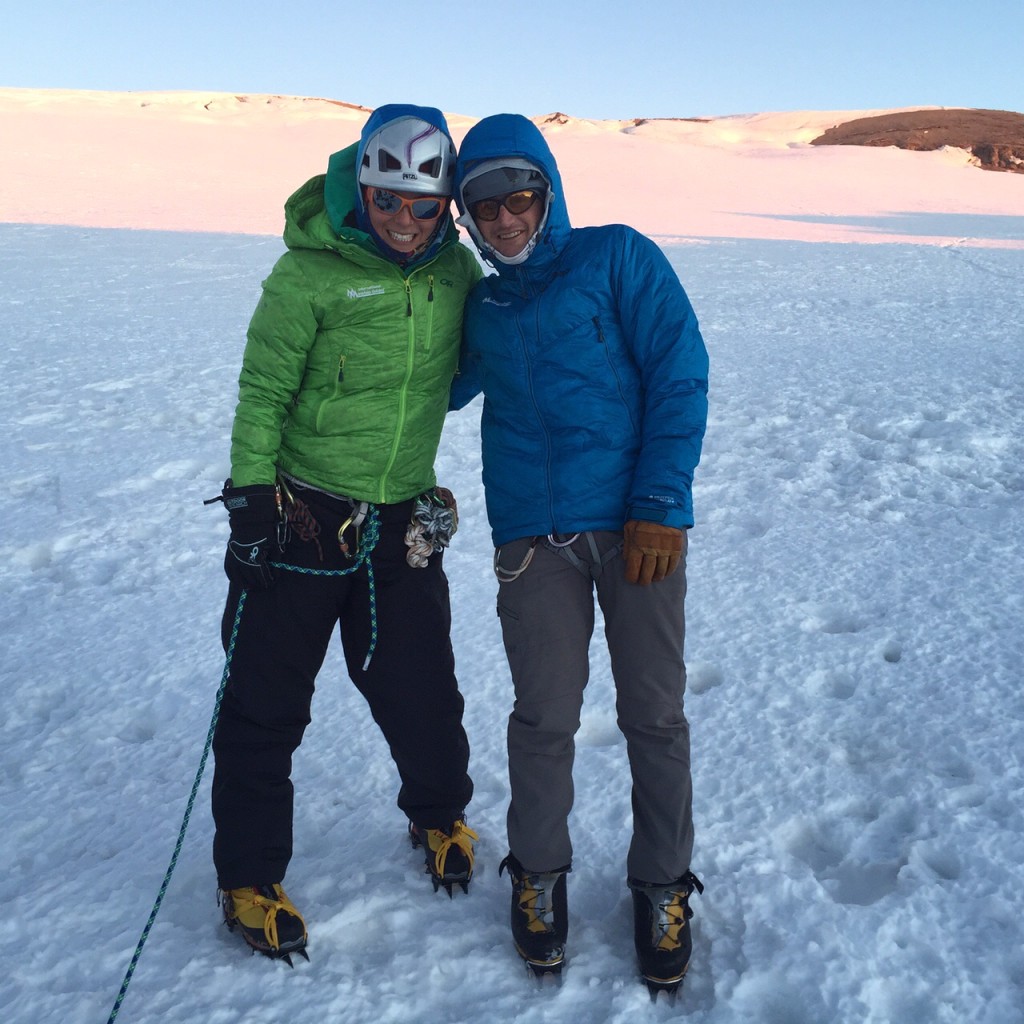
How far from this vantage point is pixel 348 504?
2297 millimetres

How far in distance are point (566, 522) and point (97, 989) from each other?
4.89 feet

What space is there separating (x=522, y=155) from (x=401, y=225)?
12.7 inches

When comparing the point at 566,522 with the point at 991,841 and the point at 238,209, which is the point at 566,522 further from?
the point at 238,209

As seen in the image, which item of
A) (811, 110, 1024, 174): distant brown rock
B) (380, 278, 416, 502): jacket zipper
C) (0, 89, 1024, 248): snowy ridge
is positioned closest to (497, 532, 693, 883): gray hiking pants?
(380, 278, 416, 502): jacket zipper

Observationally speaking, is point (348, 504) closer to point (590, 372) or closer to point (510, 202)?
point (590, 372)

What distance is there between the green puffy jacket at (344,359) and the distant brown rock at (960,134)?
119 ft

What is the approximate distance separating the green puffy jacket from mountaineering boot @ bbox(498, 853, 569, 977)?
99 cm

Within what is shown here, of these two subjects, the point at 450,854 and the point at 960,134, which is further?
the point at 960,134

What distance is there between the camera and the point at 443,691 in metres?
2.40

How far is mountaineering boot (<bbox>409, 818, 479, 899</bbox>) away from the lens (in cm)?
236

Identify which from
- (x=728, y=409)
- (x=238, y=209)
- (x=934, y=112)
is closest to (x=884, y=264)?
(x=728, y=409)

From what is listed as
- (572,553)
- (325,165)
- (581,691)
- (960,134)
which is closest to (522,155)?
(572,553)

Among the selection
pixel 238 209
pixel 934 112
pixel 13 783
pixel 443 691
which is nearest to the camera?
pixel 443 691

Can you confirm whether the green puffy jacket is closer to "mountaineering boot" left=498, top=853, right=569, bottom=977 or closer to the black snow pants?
the black snow pants
